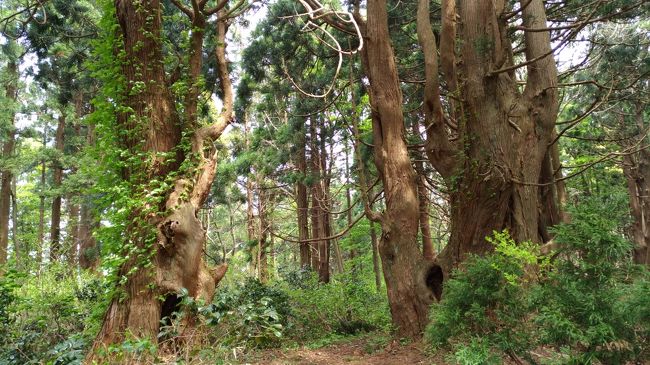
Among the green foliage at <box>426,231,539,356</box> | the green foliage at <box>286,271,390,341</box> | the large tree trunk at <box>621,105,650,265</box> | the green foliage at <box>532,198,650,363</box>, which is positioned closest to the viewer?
the green foliage at <box>532,198,650,363</box>

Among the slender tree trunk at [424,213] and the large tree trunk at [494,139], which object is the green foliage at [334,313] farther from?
the large tree trunk at [494,139]

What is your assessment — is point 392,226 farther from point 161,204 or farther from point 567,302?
point 567,302

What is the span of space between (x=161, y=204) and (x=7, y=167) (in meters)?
13.4

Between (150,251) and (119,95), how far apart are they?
2.35 meters

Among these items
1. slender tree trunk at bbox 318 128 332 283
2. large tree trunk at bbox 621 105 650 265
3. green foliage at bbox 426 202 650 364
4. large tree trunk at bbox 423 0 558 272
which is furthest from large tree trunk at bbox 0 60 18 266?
large tree trunk at bbox 621 105 650 265

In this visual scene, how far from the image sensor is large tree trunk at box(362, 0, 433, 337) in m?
5.98

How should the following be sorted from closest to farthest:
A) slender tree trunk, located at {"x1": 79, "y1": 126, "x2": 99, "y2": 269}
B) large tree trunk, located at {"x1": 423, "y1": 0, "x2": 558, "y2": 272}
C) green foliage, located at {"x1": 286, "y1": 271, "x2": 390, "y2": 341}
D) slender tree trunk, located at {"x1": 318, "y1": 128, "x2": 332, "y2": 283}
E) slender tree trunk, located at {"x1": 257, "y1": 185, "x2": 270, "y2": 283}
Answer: large tree trunk, located at {"x1": 423, "y1": 0, "x2": 558, "y2": 272} < green foliage, located at {"x1": 286, "y1": 271, "x2": 390, "y2": 341} < slender tree trunk, located at {"x1": 79, "y1": 126, "x2": 99, "y2": 269} < slender tree trunk, located at {"x1": 318, "y1": 128, "x2": 332, "y2": 283} < slender tree trunk, located at {"x1": 257, "y1": 185, "x2": 270, "y2": 283}

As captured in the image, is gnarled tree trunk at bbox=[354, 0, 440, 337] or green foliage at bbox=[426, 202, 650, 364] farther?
gnarled tree trunk at bbox=[354, 0, 440, 337]

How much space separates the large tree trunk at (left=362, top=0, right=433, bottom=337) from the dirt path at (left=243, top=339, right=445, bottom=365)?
0.40 m

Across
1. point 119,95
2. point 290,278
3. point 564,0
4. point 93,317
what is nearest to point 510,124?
point 564,0

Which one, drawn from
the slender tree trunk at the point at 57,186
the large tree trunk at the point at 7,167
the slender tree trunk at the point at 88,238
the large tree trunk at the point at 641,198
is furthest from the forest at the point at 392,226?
the large tree trunk at the point at 7,167

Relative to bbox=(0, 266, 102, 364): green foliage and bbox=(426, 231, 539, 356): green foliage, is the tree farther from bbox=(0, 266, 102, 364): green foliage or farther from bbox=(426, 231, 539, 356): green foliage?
bbox=(426, 231, 539, 356): green foliage

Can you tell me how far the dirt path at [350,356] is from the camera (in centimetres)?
524

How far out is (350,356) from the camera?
5879mm
